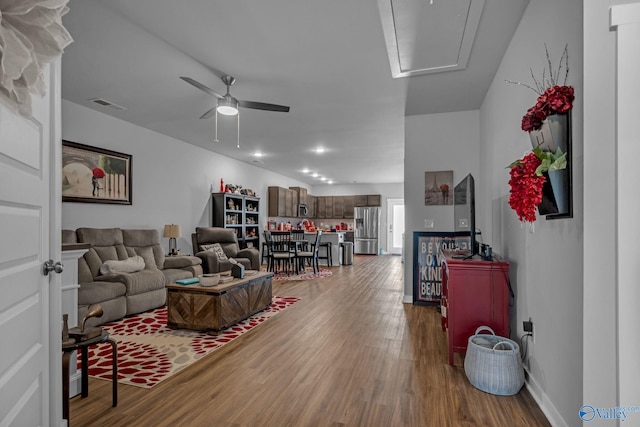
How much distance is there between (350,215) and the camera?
12336 millimetres

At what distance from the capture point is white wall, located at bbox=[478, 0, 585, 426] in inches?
63.8

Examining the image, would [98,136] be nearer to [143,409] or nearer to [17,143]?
[143,409]

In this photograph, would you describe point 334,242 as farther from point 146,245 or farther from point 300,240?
point 146,245

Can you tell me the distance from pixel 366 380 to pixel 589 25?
2.33 meters

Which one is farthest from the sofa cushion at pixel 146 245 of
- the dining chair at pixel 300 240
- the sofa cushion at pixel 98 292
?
the dining chair at pixel 300 240

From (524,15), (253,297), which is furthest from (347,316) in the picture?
(524,15)

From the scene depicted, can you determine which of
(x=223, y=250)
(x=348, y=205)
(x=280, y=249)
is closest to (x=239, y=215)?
(x=280, y=249)

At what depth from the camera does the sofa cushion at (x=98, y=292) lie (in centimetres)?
352

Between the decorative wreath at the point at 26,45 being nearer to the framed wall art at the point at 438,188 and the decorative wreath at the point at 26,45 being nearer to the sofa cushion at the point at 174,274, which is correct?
the sofa cushion at the point at 174,274

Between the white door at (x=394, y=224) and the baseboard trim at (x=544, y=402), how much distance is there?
9.85 metres

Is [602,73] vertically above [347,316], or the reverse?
[602,73]

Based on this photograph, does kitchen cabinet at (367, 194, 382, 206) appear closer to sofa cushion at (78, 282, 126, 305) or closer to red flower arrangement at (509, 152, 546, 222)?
sofa cushion at (78, 282, 126, 305)

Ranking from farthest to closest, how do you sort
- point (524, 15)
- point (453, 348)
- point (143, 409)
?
point (453, 348) → point (524, 15) → point (143, 409)

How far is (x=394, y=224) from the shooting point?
12.3 m
